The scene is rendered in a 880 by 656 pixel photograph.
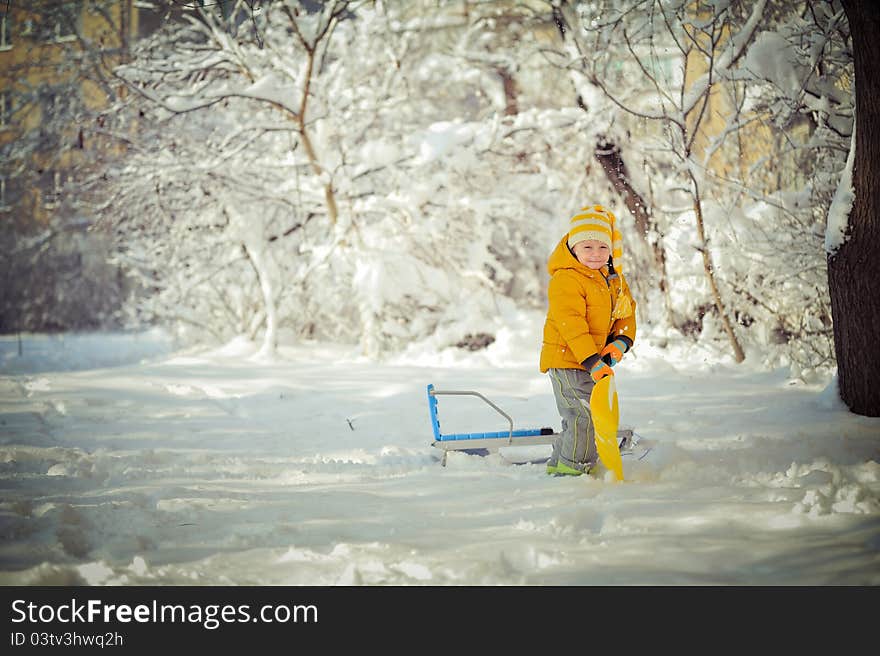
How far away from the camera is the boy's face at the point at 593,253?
3.76 metres

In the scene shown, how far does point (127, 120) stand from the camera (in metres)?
10.9

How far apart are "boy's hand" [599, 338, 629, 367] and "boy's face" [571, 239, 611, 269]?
432 millimetres

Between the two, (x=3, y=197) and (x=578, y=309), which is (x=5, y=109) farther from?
(x=578, y=309)

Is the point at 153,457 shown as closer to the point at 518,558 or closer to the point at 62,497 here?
the point at 62,497

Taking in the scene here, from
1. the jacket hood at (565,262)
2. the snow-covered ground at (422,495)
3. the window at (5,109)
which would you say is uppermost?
the window at (5,109)

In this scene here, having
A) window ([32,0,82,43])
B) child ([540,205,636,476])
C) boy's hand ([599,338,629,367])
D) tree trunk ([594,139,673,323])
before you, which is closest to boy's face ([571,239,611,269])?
child ([540,205,636,476])

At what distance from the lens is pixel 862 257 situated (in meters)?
4.61

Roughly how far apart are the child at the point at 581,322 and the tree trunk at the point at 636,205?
15.3 feet

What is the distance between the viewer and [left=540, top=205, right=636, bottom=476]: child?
12.0 ft

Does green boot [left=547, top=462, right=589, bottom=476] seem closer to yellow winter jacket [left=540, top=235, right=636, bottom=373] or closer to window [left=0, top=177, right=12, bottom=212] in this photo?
yellow winter jacket [left=540, top=235, right=636, bottom=373]

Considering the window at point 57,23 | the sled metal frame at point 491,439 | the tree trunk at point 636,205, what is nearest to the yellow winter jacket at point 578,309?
the sled metal frame at point 491,439

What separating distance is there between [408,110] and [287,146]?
243 centimetres

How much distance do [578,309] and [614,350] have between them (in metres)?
0.28

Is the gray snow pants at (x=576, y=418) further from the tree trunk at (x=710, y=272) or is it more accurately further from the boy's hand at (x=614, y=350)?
the tree trunk at (x=710, y=272)
